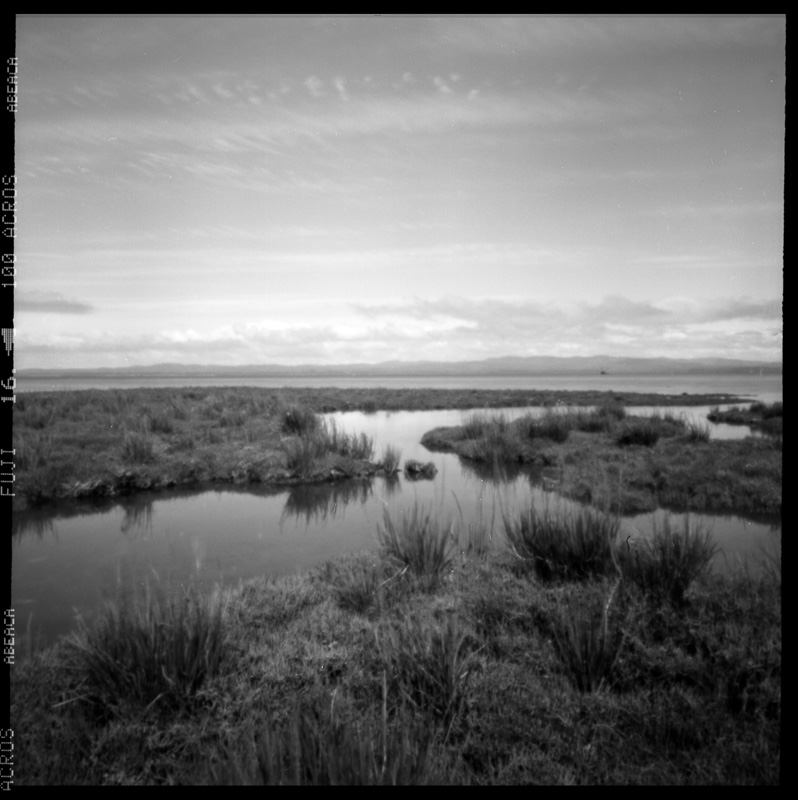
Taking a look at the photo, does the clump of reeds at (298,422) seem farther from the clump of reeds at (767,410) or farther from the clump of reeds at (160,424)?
the clump of reeds at (767,410)

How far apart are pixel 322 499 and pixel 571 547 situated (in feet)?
Answer: 16.1

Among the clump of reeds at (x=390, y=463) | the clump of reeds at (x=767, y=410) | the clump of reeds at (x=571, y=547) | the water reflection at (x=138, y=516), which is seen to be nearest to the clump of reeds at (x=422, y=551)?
the clump of reeds at (x=571, y=547)

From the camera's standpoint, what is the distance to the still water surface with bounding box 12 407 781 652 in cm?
523

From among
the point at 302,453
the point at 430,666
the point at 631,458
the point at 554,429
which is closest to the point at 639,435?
the point at 554,429

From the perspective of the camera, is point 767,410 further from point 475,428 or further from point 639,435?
point 475,428

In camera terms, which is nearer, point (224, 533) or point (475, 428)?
point (224, 533)

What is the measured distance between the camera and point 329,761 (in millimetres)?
2184

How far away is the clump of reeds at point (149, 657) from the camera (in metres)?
3.11

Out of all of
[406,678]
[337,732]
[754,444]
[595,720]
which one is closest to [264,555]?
[406,678]

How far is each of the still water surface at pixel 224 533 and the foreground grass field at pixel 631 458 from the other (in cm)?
63

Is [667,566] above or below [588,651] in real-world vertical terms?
above

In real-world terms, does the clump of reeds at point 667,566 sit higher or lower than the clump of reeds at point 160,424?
lower
